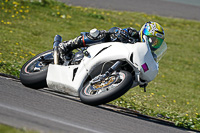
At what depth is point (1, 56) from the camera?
7918 mm

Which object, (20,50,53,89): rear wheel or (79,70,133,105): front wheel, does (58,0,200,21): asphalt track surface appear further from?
(79,70,133,105): front wheel

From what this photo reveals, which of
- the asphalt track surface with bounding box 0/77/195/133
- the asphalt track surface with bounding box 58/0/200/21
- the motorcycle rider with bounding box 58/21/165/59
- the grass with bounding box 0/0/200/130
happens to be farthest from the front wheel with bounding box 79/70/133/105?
the asphalt track surface with bounding box 58/0/200/21

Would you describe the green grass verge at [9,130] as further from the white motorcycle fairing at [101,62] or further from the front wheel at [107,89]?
the white motorcycle fairing at [101,62]

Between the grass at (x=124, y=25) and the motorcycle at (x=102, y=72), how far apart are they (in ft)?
4.05

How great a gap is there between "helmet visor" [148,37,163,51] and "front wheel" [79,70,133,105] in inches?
30.9

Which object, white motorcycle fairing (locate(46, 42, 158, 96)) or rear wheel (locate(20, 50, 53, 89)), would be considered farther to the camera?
rear wheel (locate(20, 50, 53, 89))

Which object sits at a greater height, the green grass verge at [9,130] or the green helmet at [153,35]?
the green helmet at [153,35]

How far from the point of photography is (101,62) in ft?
17.5

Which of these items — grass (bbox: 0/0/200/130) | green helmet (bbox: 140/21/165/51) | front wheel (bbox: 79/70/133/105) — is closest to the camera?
front wheel (bbox: 79/70/133/105)

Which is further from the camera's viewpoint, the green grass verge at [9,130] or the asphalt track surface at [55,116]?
the asphalt track surface at [55,116]

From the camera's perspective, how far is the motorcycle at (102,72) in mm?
5012

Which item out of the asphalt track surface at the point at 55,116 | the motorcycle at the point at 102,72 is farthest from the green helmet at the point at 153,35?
the asphalt track surface at the point at 55,116

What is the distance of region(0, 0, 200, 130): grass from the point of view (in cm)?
711

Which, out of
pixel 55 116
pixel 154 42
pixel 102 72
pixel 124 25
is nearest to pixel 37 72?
pixel 102 72
